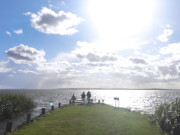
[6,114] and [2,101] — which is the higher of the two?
[2,101]

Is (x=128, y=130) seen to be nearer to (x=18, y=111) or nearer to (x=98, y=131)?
(x=98, y=131)

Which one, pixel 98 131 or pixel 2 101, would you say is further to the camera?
pixel 2 101

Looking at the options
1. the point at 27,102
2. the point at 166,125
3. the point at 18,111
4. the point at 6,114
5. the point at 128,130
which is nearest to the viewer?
the point at 128,130

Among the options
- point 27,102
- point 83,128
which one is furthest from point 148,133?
point 27,102

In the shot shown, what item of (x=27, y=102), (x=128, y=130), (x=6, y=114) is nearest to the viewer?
(x=128, y=130)

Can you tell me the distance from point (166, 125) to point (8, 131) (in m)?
13.1

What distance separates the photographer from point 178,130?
1275cm

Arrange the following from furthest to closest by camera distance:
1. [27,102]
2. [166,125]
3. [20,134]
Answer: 1. [27,102]
2. [166,125]
3. [20,134]

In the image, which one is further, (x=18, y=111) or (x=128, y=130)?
(x=18, y=111)

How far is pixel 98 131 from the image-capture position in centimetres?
1304

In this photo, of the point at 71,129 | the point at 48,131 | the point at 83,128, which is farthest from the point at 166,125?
the point at 48,131

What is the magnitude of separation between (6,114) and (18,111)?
344cm

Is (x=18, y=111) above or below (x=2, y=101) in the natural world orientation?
below

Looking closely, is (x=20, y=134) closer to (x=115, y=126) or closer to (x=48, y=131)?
(x=48, y=131)
